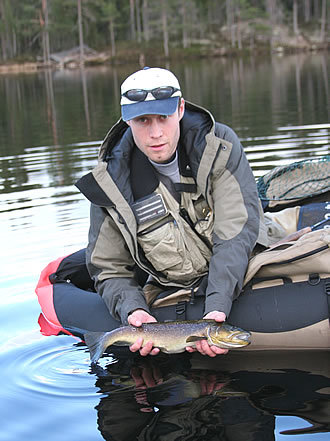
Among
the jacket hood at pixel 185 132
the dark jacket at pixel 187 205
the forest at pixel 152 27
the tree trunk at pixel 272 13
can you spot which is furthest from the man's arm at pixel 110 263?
the tree trunk at pixel 272 13

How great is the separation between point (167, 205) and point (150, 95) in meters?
0.87

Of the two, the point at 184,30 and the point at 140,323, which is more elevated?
the point at 184,30

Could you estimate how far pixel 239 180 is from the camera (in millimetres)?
4938

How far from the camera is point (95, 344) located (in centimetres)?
496

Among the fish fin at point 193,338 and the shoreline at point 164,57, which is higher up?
the shoreline at point 164,57

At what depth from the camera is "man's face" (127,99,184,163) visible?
15.5 ft

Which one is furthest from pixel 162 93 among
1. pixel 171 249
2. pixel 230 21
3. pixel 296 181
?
pixel 230 21

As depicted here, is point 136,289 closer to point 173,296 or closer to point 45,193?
point 173,296

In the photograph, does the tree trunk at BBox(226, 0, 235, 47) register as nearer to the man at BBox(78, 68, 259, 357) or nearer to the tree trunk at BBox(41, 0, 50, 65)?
the tree trunk at BBox(41, 0, 50, 65)

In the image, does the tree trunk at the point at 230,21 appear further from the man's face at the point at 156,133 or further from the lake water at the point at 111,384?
the man's face at the point at 156,133

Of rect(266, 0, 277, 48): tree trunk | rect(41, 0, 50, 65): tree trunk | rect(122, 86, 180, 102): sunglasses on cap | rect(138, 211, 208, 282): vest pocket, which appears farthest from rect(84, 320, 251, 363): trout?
rect(266, 0, 277, 48): tree trunk

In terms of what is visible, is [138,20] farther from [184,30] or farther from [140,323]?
[140,323]

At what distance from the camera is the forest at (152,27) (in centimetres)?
7050

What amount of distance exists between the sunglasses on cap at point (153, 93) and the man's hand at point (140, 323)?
1.49 metres
